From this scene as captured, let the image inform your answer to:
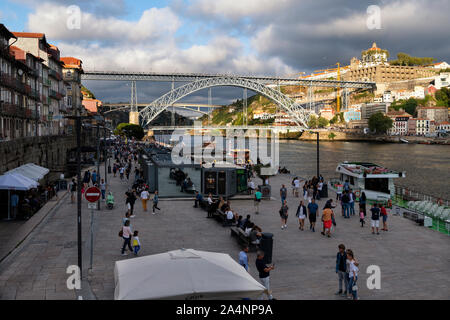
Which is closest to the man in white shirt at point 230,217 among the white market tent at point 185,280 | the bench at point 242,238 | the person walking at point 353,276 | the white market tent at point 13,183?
the bench at point 242,238

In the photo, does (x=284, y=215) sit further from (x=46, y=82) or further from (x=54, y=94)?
(x=54, y=94)

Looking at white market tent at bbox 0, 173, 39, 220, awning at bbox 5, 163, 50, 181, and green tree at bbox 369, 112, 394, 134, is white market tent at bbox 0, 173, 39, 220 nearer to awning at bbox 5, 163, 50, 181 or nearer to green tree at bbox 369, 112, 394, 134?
awning at bbox 5, 163, 50, 181

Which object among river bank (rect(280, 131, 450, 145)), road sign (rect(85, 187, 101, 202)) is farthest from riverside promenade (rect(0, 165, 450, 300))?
river bank (rect(280, 131, 450, 145))

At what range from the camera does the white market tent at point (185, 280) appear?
6.15 metres

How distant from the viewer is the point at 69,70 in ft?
194

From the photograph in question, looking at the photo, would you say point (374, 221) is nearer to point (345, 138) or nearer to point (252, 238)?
point (252, 238)

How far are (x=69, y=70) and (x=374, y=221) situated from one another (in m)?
54.9

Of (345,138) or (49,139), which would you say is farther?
(345,138)

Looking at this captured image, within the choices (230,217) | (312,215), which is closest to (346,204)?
(312,215)

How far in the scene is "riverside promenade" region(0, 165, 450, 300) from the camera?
8.61 meters

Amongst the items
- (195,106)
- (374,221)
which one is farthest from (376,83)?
(374,221)

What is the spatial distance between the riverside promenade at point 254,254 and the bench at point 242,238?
0.25 metres

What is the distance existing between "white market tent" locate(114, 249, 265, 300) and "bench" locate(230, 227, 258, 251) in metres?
4.38

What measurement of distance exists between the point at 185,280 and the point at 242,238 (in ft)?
19.0
